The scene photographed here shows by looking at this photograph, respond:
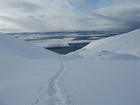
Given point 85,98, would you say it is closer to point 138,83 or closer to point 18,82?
point 138,83

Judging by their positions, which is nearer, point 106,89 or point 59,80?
point 106,89

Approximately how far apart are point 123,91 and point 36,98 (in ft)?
8.48

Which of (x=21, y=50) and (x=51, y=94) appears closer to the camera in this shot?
(x=51, y=94)

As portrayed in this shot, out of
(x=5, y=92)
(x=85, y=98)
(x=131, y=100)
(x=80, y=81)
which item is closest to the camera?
(x=131, y=100)

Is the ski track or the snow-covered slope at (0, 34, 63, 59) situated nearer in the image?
the ski track

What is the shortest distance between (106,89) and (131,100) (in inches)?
32.8

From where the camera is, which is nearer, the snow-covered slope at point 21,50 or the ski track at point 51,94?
the ski track at point 51,94

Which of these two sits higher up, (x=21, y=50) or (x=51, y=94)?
(x=51, y=94)

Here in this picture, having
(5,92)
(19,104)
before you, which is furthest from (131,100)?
(5,92)

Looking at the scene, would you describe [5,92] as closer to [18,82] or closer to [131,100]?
[18,82]

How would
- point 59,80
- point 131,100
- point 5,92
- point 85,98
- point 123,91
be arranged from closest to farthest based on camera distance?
1. point 131,100
2. point 85,98
3. point 123,91
4. point 5,92
5. point 59,80

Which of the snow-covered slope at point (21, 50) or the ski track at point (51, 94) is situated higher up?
the ski track at point (51, 94)

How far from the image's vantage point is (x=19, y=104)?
135 inches

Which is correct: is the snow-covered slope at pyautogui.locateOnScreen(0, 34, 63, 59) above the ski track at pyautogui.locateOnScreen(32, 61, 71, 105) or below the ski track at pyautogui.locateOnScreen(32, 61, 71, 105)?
below
